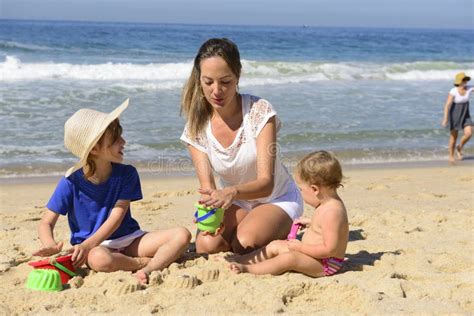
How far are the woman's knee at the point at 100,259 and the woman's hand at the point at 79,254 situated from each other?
0.12 ft

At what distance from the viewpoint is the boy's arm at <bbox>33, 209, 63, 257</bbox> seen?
3.54 metres

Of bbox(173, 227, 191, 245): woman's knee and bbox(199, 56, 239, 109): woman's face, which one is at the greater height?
bbox(199, 56, 239, 109): woman's face

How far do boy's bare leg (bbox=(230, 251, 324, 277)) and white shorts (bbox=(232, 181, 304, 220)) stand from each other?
2.01ft

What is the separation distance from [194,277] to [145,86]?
1114cm

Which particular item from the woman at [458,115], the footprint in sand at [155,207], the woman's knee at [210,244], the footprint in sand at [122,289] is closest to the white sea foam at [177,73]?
the woman at [458,115]

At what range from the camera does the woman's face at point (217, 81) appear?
381cm

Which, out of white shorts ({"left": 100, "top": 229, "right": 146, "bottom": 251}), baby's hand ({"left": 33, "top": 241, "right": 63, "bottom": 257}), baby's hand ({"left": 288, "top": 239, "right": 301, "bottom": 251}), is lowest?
white shorts ({"left": 100, "top": 229, "right": 146, "bottom": 251})

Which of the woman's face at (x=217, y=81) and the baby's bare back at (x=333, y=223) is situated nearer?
the baby's bare back at (x=333, y=223)

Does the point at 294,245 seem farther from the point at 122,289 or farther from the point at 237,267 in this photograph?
the point at 122,289

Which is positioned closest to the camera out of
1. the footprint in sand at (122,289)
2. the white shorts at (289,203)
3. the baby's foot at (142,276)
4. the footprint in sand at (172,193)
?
the footprint in sand at (122,289)

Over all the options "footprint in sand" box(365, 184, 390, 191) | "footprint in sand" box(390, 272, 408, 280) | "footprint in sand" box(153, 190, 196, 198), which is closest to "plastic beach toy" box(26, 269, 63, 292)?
"footprint in sand" box(390, 272, 408, 280)

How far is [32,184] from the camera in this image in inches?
259

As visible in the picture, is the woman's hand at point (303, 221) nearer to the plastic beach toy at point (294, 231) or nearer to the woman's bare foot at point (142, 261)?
the plastic beach toy at point (294, 231)

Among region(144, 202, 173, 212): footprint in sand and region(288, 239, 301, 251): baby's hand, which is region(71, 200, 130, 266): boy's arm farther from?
region(144, 202, 173, 212): footprint in sand
